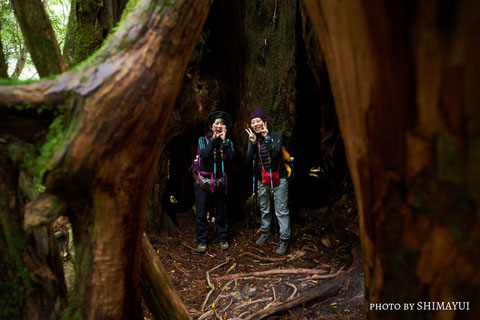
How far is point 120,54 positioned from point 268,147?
12.9 ft

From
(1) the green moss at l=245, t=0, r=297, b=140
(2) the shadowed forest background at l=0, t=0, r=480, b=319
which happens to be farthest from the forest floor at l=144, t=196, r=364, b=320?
(1) the green moss at l=245, t=0, r=297, b=140

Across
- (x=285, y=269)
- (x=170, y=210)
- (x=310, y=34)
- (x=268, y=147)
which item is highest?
(x=310, y=34)

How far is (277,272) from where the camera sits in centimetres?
454

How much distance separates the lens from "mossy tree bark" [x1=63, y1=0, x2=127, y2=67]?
14.3ft

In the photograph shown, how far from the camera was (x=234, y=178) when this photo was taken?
23.8 ft

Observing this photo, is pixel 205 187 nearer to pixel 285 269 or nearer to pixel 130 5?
pixel 285 269

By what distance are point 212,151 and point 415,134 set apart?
4865mm

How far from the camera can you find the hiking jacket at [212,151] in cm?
531

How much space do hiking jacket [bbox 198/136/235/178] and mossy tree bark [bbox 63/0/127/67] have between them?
235 cm

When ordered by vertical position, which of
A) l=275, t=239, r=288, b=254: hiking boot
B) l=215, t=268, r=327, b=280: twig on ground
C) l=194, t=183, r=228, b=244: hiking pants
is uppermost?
l=194, t=183, r=228, b=244: hiking pants

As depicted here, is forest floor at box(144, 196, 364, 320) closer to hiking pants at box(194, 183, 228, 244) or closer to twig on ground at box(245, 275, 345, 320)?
twig on ground at box(245, 275, 345, 320)

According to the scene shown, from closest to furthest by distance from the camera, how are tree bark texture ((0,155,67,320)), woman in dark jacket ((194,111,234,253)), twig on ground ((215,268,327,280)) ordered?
tree bark texture ((0,155,67,320))
twig on ground ((215,268,327,280))
woman in dark jacket ((194,111,234,253))

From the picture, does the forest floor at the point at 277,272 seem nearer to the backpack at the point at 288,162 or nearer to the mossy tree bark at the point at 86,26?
the backpack at the point at 288,162

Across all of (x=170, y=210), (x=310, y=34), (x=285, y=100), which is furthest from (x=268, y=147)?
(x=170, y=210)
